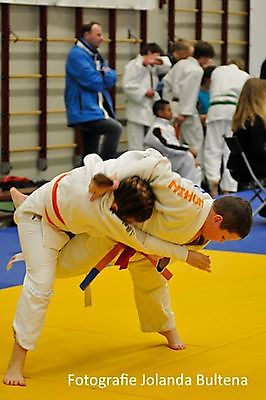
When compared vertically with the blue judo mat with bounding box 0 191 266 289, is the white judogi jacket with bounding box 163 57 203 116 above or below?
above

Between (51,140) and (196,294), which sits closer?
(196,294)

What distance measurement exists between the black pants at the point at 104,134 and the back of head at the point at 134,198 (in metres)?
6.41

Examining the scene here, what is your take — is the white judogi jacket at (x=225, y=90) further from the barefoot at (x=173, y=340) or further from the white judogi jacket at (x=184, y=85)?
the barefoot at (x=173, y=340)

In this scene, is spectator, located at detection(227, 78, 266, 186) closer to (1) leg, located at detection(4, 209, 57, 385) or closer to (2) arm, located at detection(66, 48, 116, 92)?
(2) arm, located at detection(66, 48, 116, 92)

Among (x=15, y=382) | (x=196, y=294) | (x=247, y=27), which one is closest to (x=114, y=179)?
(x=15, y=382)

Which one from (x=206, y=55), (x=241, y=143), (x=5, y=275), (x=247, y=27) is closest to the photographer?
(x=5, y=275)

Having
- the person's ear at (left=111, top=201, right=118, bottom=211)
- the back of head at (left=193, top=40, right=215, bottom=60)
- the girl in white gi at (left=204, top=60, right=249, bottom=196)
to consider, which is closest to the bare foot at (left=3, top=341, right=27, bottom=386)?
the person's ear at (left=111, top=201, right=118, bottom=211)

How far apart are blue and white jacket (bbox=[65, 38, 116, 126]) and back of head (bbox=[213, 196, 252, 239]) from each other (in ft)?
20.4

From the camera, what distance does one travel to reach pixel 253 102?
9.07m

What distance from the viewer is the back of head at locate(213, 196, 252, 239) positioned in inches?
176

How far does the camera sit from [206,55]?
12180mm

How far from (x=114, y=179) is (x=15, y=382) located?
3.23ft

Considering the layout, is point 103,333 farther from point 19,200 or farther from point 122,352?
point 19,200

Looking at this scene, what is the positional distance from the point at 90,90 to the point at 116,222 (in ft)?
21.1
